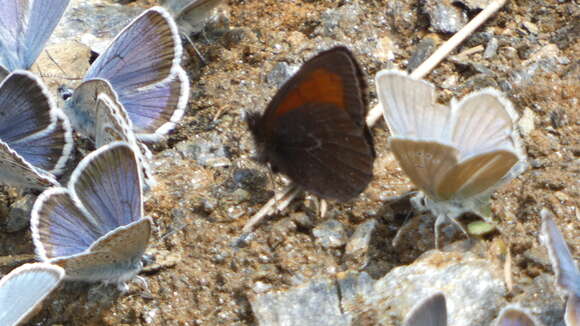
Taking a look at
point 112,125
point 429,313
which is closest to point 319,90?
point 112,125

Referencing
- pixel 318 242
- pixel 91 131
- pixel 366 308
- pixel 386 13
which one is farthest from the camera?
pixel 386 13

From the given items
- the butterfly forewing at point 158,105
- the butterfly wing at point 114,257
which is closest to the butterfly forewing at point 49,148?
the butterfly forewing at point 158,105

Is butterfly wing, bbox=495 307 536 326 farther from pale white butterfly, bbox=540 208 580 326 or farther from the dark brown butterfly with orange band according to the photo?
the dark brown butterfly with orange band

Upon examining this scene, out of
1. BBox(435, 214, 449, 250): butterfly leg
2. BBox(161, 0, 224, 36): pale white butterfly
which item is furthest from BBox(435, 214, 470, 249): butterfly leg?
BBox(161, 0, 224, 36): pale white butterfly

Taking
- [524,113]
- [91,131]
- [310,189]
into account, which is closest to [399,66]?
[524,113]

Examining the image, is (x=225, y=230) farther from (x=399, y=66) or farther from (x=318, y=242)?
(x=399, y=66)

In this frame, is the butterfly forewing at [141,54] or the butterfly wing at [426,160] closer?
the butterfly wing at [426,160]

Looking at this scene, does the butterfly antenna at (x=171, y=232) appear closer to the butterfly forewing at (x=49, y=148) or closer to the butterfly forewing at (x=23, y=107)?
the butterfly forewing at (x=49, y=148)
